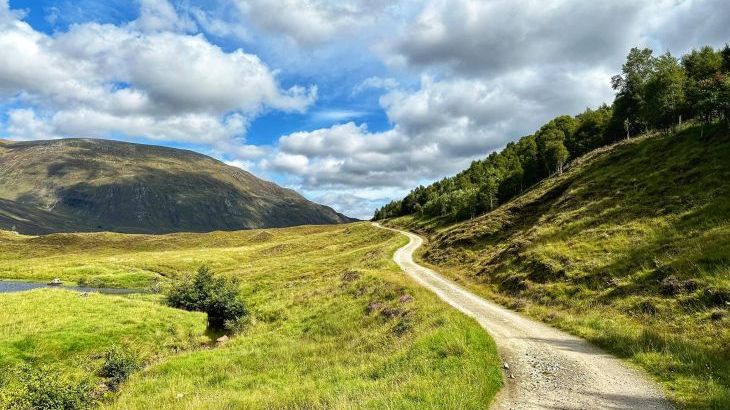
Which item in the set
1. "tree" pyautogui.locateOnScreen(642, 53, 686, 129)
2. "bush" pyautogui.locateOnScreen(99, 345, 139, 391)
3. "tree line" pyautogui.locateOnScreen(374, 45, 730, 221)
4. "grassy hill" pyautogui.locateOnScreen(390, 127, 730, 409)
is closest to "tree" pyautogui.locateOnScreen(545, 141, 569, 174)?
"tree line" pyautogui.locateOnScreen(374, 45, 730, 221)

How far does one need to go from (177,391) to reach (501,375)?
1765 cm

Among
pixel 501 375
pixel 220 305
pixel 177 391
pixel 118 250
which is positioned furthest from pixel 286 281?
pixel 118 250

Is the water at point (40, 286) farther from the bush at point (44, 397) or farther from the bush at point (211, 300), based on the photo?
the bush at point (44, 397)

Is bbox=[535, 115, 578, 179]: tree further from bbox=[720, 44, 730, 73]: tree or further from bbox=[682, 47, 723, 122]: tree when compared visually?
bbox=[720, 44, 730, 73]: tree

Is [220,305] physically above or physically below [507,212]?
below

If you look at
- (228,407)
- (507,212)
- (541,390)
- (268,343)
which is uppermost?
(507,212)

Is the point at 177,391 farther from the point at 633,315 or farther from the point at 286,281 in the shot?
the point at 286,281

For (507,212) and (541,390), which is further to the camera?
(507,212)

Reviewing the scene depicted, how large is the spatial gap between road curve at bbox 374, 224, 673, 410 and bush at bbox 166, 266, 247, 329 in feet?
110

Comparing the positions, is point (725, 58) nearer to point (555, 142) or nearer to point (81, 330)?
point (555, 142)

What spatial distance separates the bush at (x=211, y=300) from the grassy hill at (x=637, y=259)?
2730cm

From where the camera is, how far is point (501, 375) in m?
15.3

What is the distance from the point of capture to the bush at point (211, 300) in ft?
159

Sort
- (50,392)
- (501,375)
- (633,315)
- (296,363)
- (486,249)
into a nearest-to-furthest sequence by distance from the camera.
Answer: (501,375) → (50,392) → (633,315) → (296,363) → (486,249)
